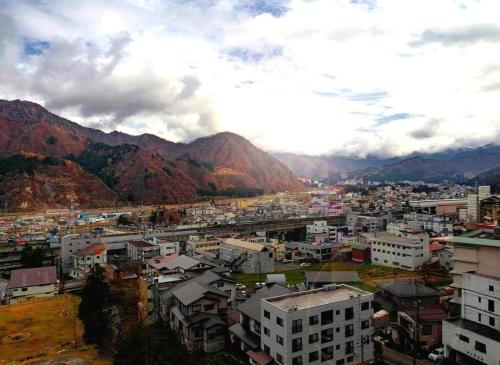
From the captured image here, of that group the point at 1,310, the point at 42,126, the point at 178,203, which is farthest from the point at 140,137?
the point at 1,310

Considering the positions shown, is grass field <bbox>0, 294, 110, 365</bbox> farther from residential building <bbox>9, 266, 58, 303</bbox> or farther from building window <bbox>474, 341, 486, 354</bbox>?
building window <bbox>474, 341, 486, 354</bbox>

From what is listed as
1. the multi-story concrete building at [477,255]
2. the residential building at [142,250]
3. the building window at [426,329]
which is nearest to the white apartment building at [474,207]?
the residential building at [142,250]

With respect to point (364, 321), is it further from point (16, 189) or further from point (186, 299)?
point (16, 189)

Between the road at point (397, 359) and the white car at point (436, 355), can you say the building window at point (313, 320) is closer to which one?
the road at point (397, 359)

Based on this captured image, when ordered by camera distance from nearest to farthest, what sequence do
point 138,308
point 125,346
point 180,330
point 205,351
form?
1. point 125,346
2. point 205,351
3. point 180,330
4. point 138,308

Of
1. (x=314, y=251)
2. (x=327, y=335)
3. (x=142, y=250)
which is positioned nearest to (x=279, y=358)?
(x=327, y=335)
